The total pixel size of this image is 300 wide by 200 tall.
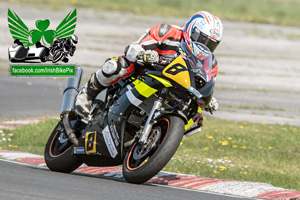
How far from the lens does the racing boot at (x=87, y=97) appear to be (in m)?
8.18

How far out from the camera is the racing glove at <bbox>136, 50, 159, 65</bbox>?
7289 mm

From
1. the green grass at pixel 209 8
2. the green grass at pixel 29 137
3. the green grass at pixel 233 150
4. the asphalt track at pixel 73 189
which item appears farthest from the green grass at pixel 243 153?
the green grass at pixel 209 8

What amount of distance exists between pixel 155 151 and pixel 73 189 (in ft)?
2.92

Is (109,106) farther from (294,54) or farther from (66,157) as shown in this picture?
(294,54)

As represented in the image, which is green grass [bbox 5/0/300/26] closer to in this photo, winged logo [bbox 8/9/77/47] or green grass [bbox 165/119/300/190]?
green grass [bbox 165/119/300/190]

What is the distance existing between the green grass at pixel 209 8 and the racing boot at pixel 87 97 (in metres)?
25.7

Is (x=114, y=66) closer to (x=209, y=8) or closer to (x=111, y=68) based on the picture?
(x=111, y=68)

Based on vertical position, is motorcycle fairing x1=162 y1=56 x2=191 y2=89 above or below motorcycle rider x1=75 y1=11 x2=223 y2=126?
below

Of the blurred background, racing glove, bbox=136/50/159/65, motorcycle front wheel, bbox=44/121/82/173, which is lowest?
motorcycle front wheel, bbox=44/121/82/173

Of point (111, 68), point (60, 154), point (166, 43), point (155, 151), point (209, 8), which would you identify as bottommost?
point (60, 154)

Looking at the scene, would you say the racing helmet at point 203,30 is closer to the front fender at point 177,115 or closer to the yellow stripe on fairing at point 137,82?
the yellow stripe on fairing at point 137,82

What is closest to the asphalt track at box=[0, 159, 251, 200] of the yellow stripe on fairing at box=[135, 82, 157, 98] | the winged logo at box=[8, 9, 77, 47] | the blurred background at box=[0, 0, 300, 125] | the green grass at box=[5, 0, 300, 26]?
the yellow stripe on fairing at box=[135, 82, 157, 98]

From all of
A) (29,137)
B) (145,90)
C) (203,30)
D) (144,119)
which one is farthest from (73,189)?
(29,137)

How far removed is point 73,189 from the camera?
6.74 m
